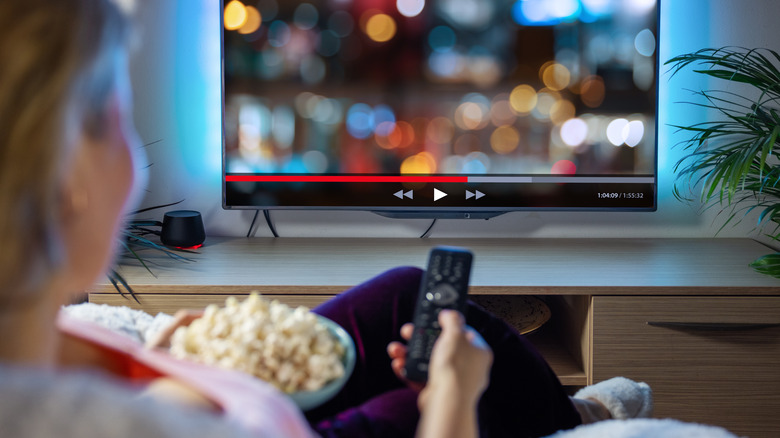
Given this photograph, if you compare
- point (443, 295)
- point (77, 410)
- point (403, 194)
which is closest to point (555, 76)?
point (403, 194)

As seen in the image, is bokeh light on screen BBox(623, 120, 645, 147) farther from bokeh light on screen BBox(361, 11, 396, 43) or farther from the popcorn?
the popcorn

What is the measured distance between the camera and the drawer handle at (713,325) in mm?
1772

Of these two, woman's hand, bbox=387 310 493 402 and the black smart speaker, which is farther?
the black smart speaker

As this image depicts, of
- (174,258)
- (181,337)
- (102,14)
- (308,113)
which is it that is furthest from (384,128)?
(102,14)

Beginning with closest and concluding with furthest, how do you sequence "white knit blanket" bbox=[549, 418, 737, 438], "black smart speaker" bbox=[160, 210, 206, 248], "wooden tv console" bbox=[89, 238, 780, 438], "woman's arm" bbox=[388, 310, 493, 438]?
"woman's arm" bbox=[388, 310, 493, 438] < "white knit blanket" bbox=[549, 418, 737, 438] < "wooden tv console" bbox=[89, 238, 780, 438] < "black smart speaker" bbox=[160, 210, 206, 248]

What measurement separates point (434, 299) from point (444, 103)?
49.7 inches

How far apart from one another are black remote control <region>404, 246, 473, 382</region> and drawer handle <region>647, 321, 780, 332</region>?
96cm

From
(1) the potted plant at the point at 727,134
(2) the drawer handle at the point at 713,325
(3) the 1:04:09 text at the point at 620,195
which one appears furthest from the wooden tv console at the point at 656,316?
(3) the 1:04:09 text at the point at 620,195

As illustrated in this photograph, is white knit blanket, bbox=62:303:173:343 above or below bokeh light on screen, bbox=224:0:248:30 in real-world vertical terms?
below

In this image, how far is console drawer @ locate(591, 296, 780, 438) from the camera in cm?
177

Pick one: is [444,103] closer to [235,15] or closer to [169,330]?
[235,15]

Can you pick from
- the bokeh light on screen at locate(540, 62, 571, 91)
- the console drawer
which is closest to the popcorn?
the console drawer

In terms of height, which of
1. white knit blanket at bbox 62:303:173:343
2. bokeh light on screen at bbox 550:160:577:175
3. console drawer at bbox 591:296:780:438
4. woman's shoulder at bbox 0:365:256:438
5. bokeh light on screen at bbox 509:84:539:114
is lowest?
console drawer at bbox 591:296:780:438

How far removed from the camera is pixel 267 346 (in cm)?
87
